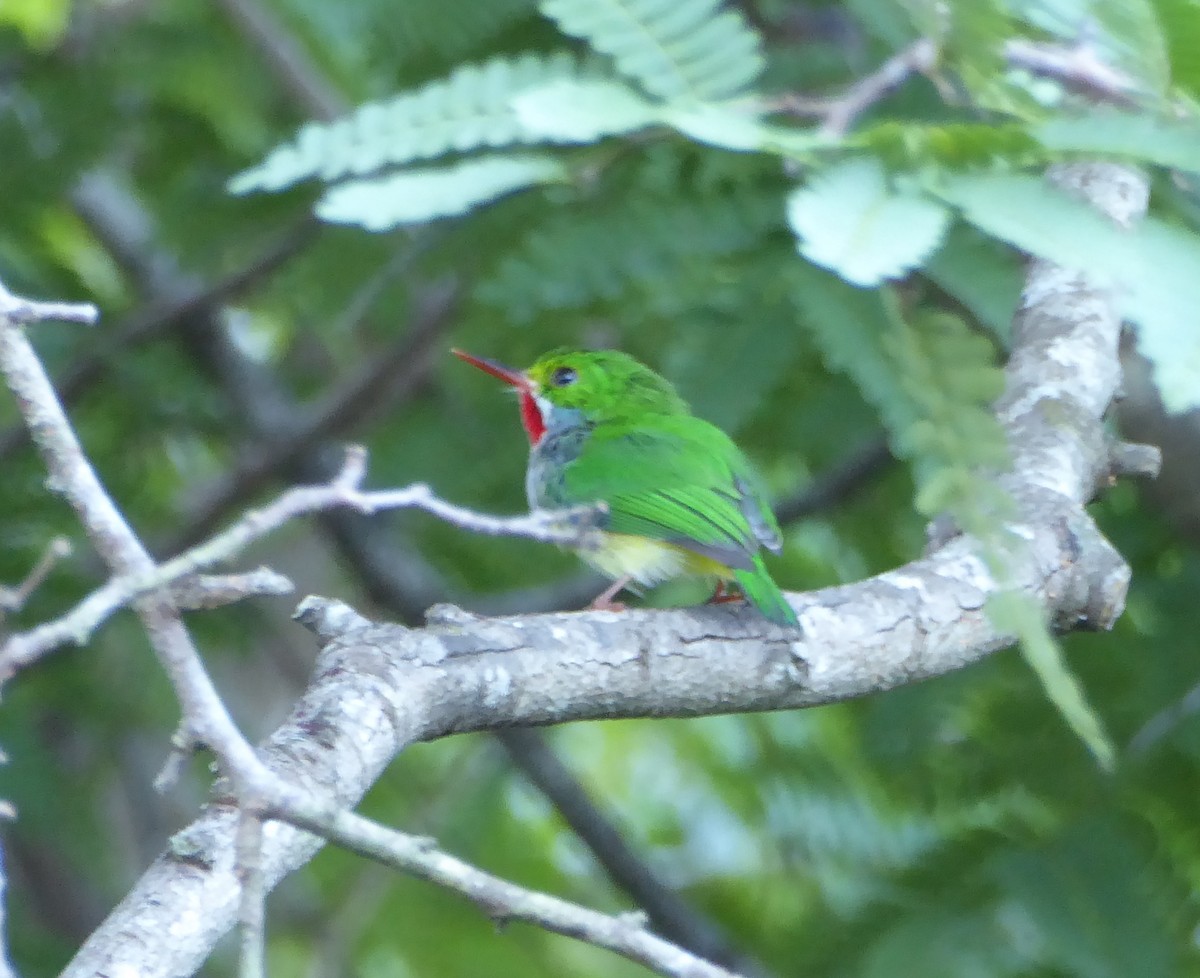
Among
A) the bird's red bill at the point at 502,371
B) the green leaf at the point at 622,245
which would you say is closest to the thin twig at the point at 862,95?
the green leaf at the point at 622,245

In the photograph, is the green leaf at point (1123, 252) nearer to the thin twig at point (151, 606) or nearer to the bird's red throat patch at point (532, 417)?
the thin twig at point (151, 606)

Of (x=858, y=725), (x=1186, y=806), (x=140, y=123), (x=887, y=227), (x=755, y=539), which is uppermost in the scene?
(x=140, y=123)

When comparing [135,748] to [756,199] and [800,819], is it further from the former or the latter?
[756,199]

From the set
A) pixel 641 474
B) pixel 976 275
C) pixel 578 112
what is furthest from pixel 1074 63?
pixel 641 474

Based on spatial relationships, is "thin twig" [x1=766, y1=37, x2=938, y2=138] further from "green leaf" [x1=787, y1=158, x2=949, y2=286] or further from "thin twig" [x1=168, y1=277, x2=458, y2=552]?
"thin twig" [x1=168, y1=277, x2=458, y2=552]

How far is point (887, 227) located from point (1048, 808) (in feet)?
7.34

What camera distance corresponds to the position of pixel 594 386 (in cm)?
393

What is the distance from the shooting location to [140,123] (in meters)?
4.54

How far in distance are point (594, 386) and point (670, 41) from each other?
1.85 metres

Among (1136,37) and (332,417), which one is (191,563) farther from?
(332,417)

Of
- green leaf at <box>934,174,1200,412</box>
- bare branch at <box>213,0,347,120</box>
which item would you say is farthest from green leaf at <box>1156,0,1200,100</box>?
bare branch at <box>213,0,347,120</box>

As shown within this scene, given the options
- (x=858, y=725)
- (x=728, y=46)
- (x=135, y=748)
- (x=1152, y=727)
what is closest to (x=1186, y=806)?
(x=1152, y=727)

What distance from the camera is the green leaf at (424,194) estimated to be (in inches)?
73.9

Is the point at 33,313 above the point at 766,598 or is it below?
above
